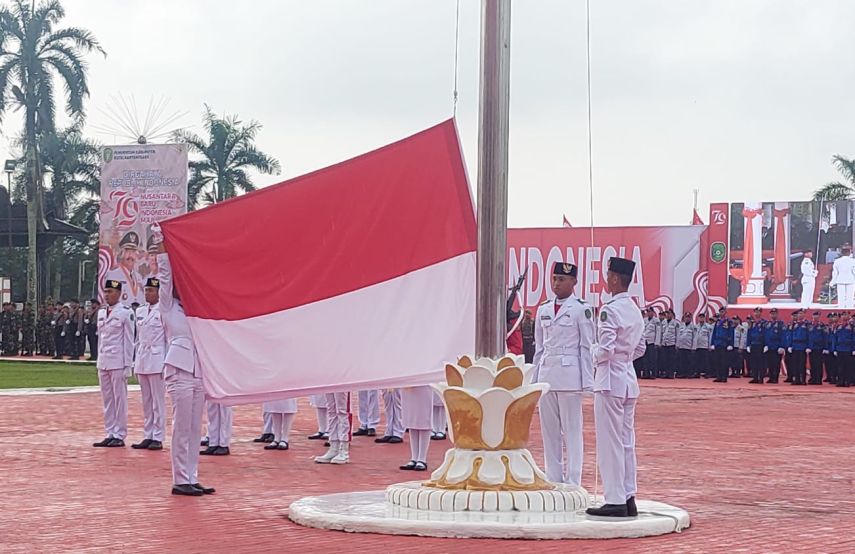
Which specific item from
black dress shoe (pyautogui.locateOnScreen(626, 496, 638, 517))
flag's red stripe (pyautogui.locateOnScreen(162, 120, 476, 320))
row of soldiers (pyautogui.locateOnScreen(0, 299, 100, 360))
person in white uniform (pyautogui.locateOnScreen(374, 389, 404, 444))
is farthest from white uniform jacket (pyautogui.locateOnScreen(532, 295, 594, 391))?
row of soldiers (pyautogui.locateOnScreen(0, 299, 100, 360))

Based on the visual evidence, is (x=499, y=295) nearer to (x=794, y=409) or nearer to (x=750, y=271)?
(x=794, y=409)

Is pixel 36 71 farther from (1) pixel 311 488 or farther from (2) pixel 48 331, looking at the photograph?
(1) pixel 311 488

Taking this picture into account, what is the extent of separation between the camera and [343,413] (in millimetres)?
12008

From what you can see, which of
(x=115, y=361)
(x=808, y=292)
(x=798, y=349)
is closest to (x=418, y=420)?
(x=115, y=361)

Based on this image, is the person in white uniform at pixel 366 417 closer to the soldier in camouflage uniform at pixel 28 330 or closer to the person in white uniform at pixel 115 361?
the person in white uniform at pixel 115 361

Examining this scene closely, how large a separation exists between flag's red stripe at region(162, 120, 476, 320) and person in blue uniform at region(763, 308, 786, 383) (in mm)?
21647

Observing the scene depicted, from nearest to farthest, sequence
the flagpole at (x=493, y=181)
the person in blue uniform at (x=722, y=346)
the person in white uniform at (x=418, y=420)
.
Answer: the flagpole at (x=493, y=181) → the person in white uniform at (x=418, y=420) → the person in blue uniform at (x=722, y=346)

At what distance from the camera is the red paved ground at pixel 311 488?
7.34 m

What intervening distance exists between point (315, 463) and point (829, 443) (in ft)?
21.9

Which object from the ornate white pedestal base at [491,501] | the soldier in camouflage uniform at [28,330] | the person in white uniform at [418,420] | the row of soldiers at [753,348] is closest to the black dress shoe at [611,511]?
the ornate white pedestal base at [491,501]

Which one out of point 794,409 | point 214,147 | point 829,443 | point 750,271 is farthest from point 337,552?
point 214,147

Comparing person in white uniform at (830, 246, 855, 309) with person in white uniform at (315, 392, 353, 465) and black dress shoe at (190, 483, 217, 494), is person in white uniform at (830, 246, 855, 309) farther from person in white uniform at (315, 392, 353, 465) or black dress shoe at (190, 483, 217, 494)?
black dress shoe at (190, 483, 217, 494)

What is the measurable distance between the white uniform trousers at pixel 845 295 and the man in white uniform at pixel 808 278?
0.64m

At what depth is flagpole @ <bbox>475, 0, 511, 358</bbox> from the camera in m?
8.38
